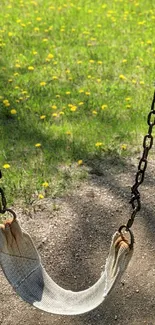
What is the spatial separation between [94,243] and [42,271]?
3.34 feet

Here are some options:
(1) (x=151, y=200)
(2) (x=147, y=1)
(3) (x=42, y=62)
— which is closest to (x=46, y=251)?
(1) (x=151, y=200)

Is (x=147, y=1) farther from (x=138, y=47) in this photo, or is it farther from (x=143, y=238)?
(x=143, y=238)

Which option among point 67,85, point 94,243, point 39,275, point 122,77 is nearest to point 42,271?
point 39,275

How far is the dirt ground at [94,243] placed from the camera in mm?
3332

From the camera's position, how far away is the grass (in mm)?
4523

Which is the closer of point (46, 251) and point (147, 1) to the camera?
point (46, 251)

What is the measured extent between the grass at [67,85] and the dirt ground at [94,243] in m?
0.20

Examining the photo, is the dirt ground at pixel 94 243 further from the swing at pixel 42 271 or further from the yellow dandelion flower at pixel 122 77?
the yellow dandelion flower at pixel 122 77

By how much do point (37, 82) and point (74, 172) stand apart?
66.5 inches

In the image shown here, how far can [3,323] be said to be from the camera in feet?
10.7

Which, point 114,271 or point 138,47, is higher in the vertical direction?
point 114,271

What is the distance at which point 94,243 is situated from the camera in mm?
3789

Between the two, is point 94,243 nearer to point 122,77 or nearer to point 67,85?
point 67,85

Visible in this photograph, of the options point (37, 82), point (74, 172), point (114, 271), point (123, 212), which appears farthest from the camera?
point (37, 82)
